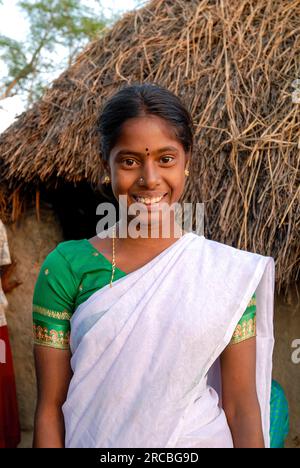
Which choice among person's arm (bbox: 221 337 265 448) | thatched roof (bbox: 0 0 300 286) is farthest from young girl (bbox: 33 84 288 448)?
thatched roof (bbox: 0 0 300 286)

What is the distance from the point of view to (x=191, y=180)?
3.31 m

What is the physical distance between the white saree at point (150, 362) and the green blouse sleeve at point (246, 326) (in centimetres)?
2

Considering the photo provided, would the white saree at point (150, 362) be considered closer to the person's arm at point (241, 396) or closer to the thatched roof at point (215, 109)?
the person's arm at point (241, 396)

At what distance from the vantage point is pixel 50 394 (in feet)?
5.23

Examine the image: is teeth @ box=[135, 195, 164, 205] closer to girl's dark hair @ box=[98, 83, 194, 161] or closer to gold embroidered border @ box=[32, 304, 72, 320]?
girl's dark hair @ box=[98, 83, 194, 161]

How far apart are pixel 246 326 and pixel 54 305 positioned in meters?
0.55

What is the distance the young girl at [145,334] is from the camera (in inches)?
62.1

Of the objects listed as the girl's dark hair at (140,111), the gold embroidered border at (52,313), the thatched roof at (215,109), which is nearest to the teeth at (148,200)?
the girl's dark hair at (140,111)

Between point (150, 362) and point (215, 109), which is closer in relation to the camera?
point (150, 362)

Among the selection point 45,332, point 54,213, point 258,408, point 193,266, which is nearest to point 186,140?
point 193,266

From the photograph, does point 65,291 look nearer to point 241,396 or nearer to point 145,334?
point 145,334

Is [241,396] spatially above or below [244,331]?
below

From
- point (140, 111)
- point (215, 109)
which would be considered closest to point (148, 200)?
point (140, 111)
